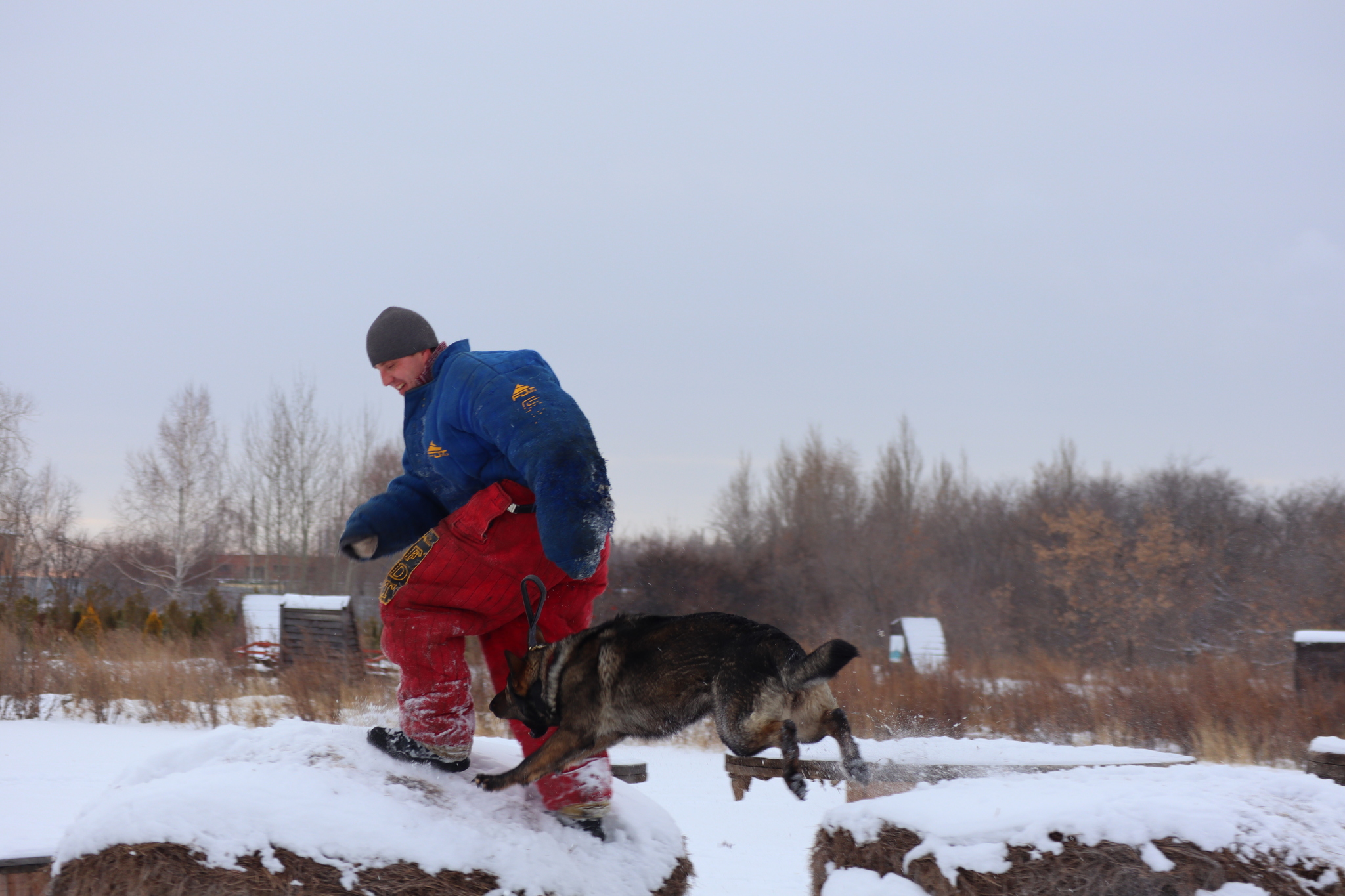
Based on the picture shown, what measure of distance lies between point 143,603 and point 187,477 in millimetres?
16235

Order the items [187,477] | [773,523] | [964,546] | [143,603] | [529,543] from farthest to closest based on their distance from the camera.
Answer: [187,477] < [773,523] < [964,546] < [143,603] < [529,543]

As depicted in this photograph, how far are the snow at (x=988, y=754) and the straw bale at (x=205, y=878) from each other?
205cm

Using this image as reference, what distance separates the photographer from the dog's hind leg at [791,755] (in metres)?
3.05

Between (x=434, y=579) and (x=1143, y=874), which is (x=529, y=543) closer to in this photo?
(x=434, y=579)

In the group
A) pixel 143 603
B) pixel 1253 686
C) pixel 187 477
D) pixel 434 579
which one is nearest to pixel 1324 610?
pixel 1253 686

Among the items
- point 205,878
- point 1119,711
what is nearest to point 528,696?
point 205,878

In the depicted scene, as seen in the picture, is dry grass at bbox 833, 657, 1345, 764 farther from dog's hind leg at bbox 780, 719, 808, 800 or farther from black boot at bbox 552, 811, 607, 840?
dog's hind leg at bbox 780, 719, 808, 800

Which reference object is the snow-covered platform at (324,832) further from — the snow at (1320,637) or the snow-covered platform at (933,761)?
the snow at (1320,637)

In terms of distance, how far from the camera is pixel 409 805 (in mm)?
3090

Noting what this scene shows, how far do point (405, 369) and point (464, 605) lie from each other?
3.08 ft

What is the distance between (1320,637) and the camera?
10344 mm

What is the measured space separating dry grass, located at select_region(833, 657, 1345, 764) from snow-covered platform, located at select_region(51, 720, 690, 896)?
705 centimetres

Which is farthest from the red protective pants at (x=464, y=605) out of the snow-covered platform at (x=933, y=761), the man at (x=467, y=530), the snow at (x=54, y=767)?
the snow at (x=54, y=767)

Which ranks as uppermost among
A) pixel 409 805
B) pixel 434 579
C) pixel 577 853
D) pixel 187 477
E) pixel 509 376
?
pixel 187 477
